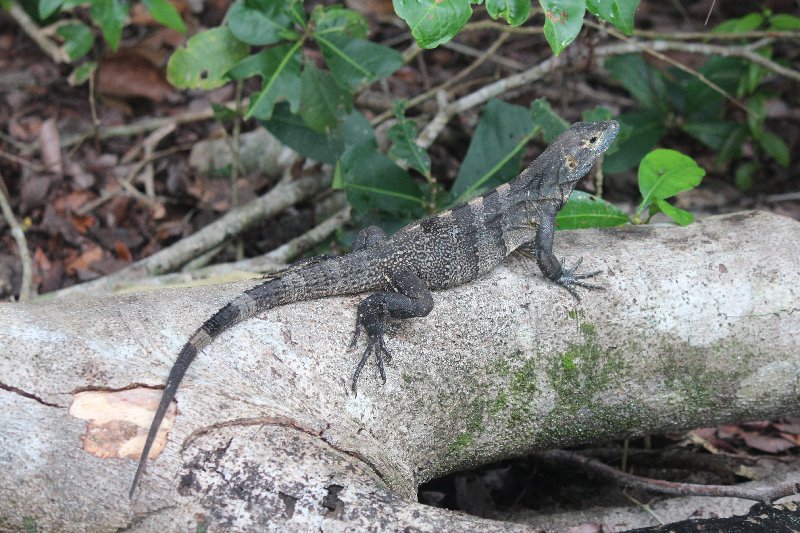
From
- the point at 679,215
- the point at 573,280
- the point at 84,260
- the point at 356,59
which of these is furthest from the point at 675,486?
the point at 84,260

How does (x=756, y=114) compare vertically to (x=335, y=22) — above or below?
below

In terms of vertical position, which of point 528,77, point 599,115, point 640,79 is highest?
point 640,79

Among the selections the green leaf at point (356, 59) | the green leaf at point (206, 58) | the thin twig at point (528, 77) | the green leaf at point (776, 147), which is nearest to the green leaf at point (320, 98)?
the green leaf at point (356, 59)

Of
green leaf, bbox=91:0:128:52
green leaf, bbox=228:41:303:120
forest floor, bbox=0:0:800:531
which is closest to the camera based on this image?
green leaf, bbox=228:41:303:120

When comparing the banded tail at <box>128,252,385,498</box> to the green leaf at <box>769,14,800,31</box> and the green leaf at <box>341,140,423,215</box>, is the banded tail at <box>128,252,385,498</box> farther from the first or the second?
the green leaf at <box>769,14,800,31</box>

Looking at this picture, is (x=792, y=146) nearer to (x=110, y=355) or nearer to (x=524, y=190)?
(x=524, y=190)

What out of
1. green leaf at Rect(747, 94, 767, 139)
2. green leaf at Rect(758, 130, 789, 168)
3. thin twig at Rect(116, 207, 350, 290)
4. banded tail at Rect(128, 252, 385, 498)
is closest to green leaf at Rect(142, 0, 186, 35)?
thin twig at Rect(116, 207, 350, 290)

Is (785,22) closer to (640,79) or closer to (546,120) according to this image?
(640,79)
